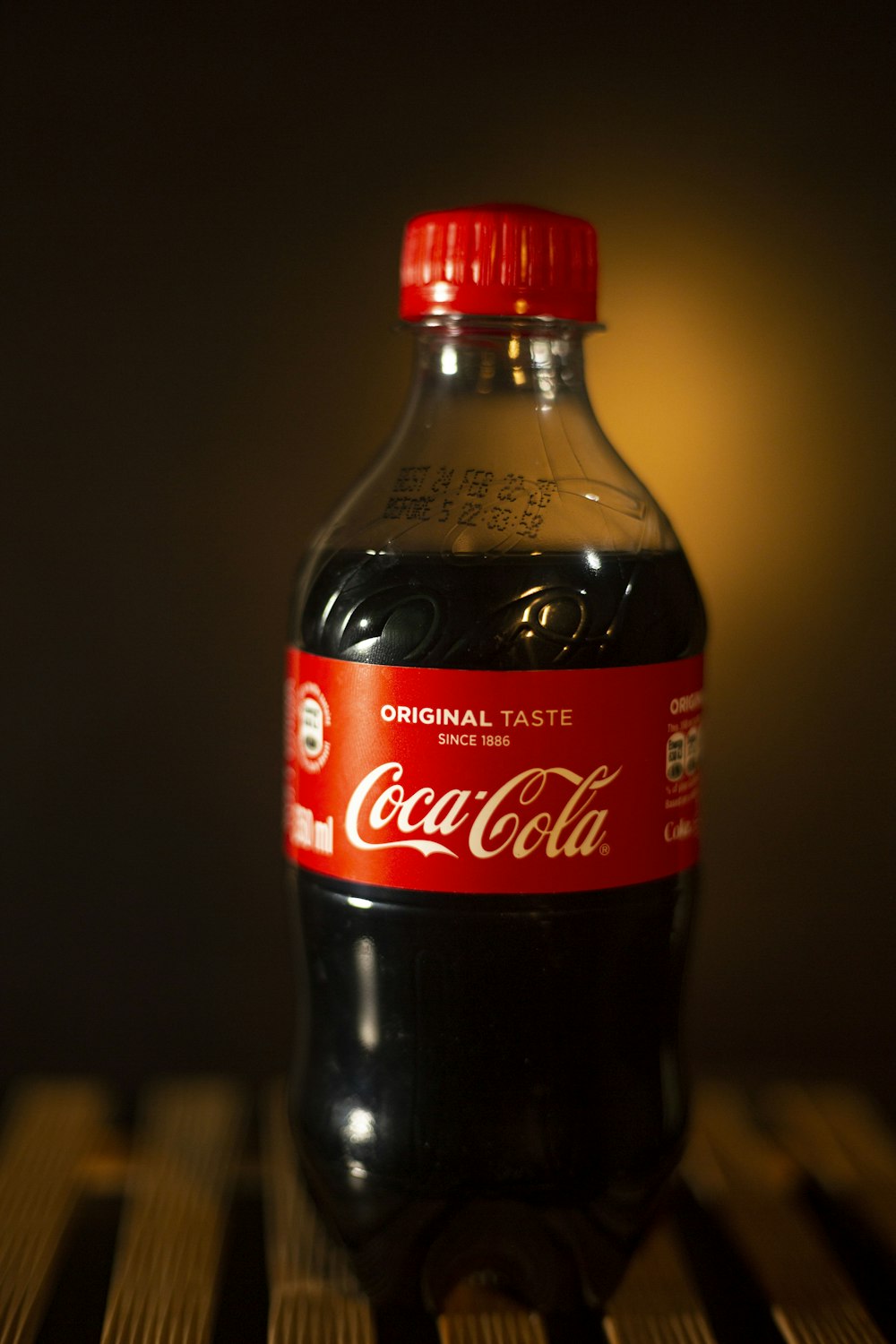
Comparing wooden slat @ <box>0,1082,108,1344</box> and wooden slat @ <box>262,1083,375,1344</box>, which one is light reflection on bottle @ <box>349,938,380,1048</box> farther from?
wooden slat @ <box>0,1082,108,1344</box>

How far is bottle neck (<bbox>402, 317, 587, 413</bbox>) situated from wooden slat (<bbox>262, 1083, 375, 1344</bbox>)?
0.52 meters

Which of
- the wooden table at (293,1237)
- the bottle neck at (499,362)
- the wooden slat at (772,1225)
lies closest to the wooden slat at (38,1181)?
the wooden table at (293,1237)

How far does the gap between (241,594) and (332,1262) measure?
0.49 meters

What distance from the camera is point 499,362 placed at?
0.79 metres

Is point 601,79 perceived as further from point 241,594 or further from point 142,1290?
point 142,1290

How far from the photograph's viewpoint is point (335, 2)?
971 mm

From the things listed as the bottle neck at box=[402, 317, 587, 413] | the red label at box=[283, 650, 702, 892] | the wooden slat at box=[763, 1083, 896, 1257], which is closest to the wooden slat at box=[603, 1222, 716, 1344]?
the wooden slat at box=[763, 1083, 896, 1257]

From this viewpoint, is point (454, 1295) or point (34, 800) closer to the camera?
point (454, 1295)

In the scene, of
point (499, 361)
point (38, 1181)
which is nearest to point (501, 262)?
point (499, 361)

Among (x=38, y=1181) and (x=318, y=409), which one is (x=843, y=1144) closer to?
(x=38, y=1181)

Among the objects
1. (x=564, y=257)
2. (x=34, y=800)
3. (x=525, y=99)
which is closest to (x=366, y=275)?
(x=525, y=99)

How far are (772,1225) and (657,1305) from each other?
0.43 ft

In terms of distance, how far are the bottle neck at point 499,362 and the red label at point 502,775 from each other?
189 mm

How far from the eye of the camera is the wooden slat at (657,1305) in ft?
2.41
